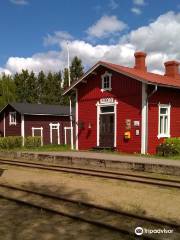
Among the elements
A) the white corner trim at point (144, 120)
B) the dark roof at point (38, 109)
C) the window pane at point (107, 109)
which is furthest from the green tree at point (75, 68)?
the white corner trim at point (144, 120)

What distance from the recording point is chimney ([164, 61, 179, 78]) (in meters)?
26.8

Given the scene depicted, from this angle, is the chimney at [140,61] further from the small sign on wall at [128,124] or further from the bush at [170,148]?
the bush at [170,148]

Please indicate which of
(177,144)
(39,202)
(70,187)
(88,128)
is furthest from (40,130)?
(39,202)

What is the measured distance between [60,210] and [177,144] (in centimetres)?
1153

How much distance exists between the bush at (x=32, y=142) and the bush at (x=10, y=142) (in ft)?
1.73

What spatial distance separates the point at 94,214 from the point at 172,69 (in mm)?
20530

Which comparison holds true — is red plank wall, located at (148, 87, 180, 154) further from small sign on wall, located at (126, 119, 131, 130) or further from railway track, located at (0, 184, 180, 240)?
railway track, located at (0, 184, 180, 240)

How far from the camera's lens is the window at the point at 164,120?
21.4m

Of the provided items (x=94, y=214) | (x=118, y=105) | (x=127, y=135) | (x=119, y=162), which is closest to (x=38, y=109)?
(x=118, y=105)

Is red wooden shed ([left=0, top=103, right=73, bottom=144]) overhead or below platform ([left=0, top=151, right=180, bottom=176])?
overhead

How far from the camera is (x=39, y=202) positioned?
923 centimetres

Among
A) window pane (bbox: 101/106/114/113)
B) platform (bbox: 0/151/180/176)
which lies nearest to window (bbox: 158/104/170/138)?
window pane (bbox: 101/106/114/113)

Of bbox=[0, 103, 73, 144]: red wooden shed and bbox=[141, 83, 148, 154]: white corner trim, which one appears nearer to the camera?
bbox=[141, 83, 148, 154]: white corner trim

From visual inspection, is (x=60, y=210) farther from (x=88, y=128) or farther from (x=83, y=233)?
(x=88, y=128)
